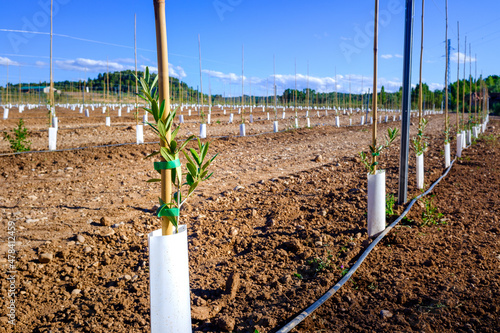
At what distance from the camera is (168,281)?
1.98 meters

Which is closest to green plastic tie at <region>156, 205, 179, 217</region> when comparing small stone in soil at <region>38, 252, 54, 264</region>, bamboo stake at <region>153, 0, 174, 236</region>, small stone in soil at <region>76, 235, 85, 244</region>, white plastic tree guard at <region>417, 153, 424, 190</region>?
bamboo stake at <region>153, 0, 174, 236</region>

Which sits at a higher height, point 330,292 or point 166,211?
point 166,211

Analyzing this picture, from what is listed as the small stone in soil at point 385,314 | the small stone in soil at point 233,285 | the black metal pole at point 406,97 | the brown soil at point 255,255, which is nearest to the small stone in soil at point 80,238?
the brown soil at point 255,255

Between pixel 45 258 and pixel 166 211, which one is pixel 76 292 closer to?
pixel 45 258

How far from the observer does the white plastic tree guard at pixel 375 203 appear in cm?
405

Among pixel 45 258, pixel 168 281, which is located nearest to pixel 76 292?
pixel 45 258

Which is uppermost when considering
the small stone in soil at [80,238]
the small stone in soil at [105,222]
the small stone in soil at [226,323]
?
the small stone in soil at [105,222]

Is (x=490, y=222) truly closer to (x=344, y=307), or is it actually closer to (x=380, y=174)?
(x=380, y=174)

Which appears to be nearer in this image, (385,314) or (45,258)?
(385,314)

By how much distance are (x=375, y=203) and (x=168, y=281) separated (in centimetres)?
277

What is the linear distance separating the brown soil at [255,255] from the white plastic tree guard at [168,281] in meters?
0.57

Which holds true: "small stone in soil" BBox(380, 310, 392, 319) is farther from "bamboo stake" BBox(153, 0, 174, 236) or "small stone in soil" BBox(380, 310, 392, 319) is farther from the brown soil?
"bamboo stake" BBox(153, 0, 174, 236)

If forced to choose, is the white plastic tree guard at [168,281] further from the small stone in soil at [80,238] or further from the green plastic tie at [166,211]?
the small stone in soil at [80,238]

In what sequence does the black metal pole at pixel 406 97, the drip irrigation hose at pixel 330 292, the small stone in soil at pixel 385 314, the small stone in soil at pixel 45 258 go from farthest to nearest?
the black metal pole at pixel 406 97
the small stone in soil at pixel 45 258
the small stone in soil at pixel 385 314
the drip irrigation hose at pixel 330 292
